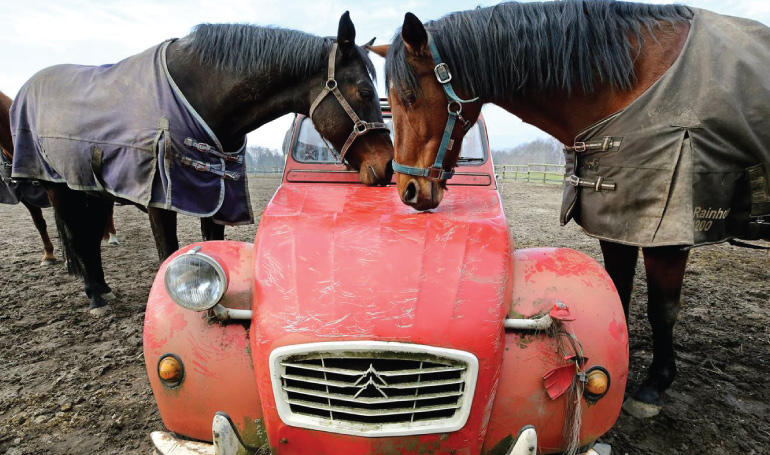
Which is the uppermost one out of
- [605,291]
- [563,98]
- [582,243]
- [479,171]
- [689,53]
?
[689,53]

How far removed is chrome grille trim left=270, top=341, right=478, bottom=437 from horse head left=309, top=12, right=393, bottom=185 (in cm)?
170

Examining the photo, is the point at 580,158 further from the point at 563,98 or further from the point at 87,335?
the point at 87,335

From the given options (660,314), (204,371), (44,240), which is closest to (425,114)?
(204,371)

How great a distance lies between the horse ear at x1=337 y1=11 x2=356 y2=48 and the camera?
3043mm

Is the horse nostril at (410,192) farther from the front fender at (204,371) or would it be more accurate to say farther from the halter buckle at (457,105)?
the front fender at (204,371)

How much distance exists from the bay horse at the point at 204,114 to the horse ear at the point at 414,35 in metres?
0.92

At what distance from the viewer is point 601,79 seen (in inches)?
82.9

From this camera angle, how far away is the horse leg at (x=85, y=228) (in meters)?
3.80

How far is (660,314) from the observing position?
2234 millimetres

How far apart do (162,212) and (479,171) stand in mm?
2273

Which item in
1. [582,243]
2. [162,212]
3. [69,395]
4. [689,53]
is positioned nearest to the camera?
[689,53]

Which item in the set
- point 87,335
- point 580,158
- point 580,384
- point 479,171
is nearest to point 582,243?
point 479,171

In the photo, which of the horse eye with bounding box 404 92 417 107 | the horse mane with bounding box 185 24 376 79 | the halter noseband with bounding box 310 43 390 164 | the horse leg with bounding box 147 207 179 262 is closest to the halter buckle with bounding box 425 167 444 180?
the horse eye with bounding box 404 92 417 107

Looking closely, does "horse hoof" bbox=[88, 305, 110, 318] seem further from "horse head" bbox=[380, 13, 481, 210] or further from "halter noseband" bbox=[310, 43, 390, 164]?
"horse head" bbox=[380, 13, 481, 210]
